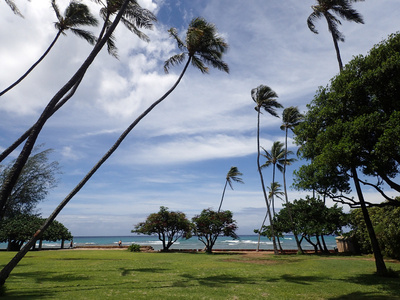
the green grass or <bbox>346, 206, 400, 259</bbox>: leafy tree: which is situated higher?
<bbox>346, 206, 400, 259</bbox>: leafy tree

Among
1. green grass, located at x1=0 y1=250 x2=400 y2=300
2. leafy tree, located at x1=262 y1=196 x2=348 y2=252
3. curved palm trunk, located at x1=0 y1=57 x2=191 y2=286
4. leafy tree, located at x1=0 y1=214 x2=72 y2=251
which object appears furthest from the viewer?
leafy tree, located at x1=0 y1=214 x2=72 y2=251

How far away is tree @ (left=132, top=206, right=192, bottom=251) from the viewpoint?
31.1m

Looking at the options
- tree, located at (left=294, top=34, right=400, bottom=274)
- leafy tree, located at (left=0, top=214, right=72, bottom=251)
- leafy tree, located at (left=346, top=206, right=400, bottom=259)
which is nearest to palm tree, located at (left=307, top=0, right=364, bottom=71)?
tree, located at (left=294, top=34, right=400, bottom=274)

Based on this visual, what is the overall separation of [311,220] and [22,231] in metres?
31.6

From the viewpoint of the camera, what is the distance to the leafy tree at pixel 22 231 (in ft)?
97.0

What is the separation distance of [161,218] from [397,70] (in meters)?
26.8

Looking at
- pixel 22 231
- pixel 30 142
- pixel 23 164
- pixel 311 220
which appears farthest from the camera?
pixel 22 231

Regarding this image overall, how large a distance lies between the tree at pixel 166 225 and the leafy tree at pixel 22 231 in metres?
9.91

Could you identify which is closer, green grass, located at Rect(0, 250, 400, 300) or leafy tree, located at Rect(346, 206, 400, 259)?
green grass, located at Rect(0, 250, 400, 300)

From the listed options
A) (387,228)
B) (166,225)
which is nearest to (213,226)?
(166,225)

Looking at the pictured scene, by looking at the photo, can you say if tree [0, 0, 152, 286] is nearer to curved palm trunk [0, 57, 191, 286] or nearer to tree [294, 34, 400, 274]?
curved palm trunk [0, 57, 191, 286]

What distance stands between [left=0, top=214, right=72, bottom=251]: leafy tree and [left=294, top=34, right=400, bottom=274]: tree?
100 ft

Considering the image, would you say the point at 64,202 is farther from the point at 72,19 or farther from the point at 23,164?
the point at 72,19

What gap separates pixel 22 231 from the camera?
29.6m
